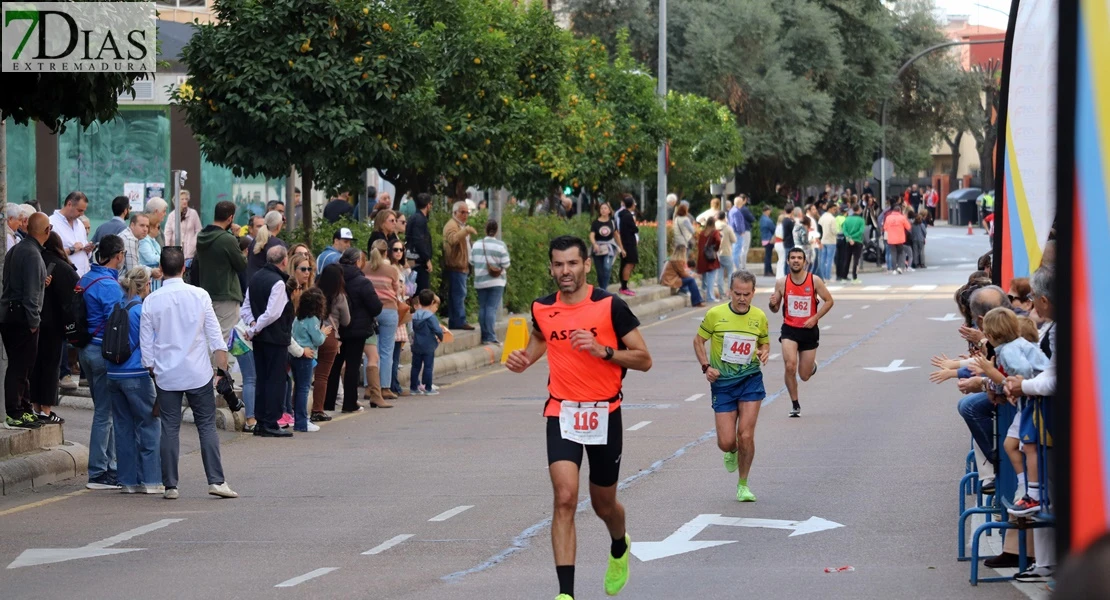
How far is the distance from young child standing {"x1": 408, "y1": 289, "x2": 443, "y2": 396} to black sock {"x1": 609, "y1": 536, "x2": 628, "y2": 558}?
1073 cm

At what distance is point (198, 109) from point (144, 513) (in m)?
9.02

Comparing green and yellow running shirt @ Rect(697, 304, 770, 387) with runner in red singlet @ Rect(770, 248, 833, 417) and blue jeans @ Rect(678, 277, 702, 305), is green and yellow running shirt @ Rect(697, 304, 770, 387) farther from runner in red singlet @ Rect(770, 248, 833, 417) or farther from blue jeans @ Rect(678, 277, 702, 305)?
blue jeans @ Rect(678, 277, 702, 305)

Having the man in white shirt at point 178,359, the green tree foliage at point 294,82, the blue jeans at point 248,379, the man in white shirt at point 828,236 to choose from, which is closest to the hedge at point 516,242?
the green tree foliage at point 294,82

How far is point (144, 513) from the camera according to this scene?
37.3 ft

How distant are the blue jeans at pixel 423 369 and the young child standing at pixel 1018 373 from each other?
1084 cm

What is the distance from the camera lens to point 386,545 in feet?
32.2

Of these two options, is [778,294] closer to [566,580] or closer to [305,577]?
[305,577]

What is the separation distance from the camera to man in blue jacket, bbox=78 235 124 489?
12.5 m

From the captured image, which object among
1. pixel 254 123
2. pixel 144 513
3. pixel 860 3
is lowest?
pixel 144 513

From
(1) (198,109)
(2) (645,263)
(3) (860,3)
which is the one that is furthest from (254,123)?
(3) (860,3)

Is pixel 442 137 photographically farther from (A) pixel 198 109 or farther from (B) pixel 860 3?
(B) pixel 860 3

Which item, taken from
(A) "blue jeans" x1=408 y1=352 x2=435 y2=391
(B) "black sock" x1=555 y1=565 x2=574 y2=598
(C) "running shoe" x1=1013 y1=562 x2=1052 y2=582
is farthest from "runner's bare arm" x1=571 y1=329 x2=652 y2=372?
(A) "blue jeans" x1=408 y1=352 x2=435 y2=391

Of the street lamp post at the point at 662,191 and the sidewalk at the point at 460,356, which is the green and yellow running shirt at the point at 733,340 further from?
the street lamp post at the point at 662,191

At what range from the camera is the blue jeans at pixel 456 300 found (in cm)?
2295
